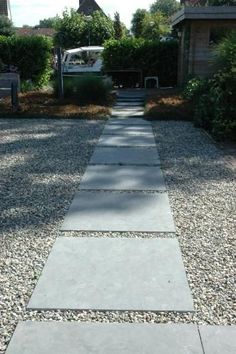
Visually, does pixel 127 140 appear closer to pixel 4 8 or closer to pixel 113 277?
pixel 113 277

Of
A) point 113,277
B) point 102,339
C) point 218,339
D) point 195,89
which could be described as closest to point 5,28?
point 195,89

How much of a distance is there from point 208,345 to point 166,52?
16.7 meters

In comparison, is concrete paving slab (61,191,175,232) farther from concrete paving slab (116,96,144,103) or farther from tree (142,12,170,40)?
tree (142,12,170,40)

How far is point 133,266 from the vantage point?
342 cm

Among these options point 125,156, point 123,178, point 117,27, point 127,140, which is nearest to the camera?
point 123,178

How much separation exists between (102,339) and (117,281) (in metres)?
0.68

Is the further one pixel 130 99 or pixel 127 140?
pixel 130 99

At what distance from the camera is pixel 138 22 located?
4331 cm

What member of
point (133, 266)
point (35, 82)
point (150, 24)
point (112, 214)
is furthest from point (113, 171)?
point (150, 24)

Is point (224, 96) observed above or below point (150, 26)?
below

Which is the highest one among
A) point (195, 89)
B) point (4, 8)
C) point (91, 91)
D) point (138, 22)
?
point (4, 8)

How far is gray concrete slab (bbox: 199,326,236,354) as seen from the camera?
97.3 inches

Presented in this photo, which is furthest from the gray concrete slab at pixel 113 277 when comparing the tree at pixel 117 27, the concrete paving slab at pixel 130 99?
the tree at pixel 117 27

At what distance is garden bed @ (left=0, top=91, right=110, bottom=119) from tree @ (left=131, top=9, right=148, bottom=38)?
30.3 m
